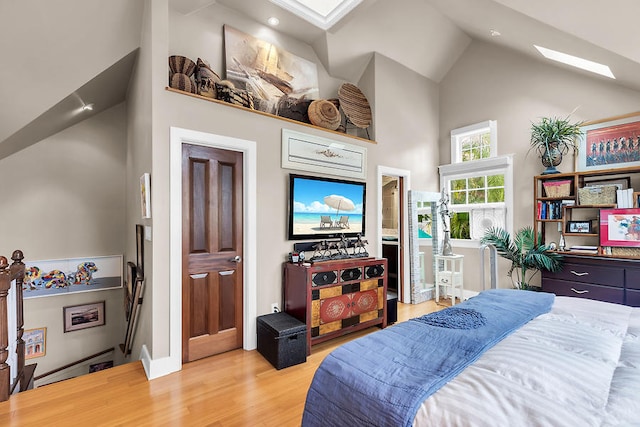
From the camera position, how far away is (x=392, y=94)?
14.4 feet

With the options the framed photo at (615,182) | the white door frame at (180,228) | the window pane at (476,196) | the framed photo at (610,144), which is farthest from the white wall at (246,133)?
the framed photo at (615,182)

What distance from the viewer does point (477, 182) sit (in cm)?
470

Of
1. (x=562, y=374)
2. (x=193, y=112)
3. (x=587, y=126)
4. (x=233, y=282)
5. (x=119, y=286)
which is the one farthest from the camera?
(x=119, y=286)

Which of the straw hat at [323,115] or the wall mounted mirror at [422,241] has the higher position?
the straw hat at [323,115]

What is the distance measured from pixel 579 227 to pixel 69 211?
636 centimetres

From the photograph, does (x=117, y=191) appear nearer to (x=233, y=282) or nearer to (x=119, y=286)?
(x=119, y=286)

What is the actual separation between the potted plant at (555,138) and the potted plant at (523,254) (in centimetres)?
94

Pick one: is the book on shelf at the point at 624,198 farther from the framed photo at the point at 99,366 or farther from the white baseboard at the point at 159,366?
the framed photo at the point at 99,366

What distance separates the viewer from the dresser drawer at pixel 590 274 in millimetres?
3152

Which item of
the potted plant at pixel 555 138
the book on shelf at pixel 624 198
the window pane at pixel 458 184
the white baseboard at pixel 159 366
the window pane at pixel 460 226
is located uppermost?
the potted plant at pixel 555 138

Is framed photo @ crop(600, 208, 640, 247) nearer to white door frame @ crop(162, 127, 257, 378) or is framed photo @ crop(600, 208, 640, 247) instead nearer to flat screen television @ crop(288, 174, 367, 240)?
flat screen television @ crop(288, 174, 367, 240)

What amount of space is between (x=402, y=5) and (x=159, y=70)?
10.4ft

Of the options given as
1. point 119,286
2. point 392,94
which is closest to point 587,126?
point 392,94

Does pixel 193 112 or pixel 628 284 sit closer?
pixel 193 112
